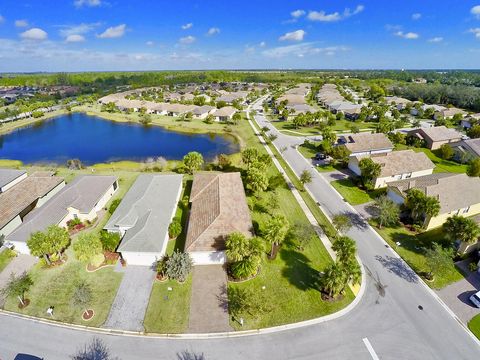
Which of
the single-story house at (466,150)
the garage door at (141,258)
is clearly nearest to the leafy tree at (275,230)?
the garage door at (141,258)

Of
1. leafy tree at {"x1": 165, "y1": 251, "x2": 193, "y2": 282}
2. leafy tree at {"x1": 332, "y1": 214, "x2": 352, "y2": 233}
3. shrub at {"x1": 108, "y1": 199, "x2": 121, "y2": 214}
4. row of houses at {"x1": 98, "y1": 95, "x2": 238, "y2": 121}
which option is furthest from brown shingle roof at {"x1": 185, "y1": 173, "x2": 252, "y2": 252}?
row of houses at {"x1": 98, "y1": 95, "x2": 238, "y2": 121}

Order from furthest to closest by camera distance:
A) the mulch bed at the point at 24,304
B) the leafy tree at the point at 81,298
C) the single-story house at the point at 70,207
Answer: the single-story house at the point at 70,207 < the mulch bed at the point at 24,304 < the leafy tree at the point at 81,298

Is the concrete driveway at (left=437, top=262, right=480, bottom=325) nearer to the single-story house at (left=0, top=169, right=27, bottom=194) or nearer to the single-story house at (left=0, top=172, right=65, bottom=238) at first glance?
the single-story house at (left=0, top=172, right=65, bottom=238)

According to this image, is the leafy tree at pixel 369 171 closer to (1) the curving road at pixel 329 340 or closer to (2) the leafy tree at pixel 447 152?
(1) the curving road at pixel 329 340

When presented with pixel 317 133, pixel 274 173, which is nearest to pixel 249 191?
pixel 274 173

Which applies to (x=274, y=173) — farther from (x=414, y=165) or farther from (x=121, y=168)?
(x=121, y=168)
